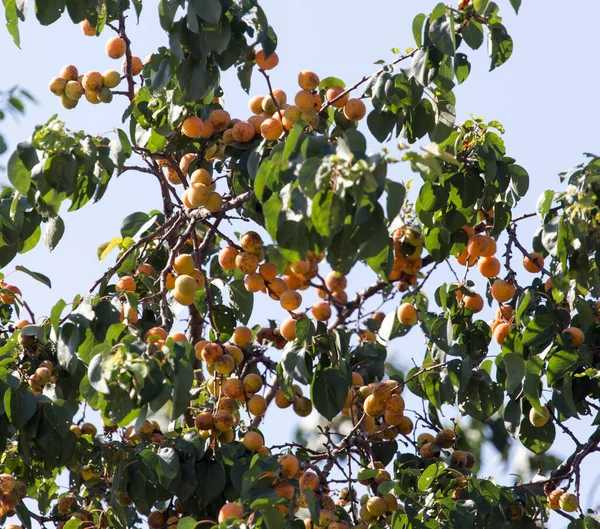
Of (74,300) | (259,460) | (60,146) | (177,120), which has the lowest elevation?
(259,460)

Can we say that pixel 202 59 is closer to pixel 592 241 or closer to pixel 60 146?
pixel 60 146

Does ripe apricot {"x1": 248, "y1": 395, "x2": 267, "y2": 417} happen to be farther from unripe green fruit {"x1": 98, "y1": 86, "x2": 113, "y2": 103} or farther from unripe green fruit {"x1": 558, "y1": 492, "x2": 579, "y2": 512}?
unripe green fruit {"x1": 98, "y1": 86, "x2": 113, "y2": 103}

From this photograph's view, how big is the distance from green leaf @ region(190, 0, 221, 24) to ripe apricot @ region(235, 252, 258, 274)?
0.81m

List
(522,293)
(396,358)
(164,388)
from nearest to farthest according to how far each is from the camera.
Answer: (164,388)
(522,293)
(396,358)

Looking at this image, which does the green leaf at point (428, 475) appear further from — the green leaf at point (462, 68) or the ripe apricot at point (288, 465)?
the green leaf at point (462, 68)

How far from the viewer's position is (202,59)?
8.43 ft

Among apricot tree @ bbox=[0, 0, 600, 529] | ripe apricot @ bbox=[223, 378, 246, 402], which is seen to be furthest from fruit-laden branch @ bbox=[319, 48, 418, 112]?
ripe apricot @ bbox=[223, 378, 246, 402]

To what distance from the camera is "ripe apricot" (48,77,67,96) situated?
3059 mm

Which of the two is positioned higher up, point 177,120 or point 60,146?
point 177,120

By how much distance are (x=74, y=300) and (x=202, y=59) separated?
73 centimetres

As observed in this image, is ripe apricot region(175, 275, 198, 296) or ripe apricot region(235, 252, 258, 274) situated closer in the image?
ripe apricot region(175, 275, 198, 296)

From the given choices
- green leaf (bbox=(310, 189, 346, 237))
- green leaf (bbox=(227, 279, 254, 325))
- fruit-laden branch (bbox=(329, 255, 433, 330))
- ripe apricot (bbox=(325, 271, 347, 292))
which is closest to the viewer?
green leaf (bbox=(310, 189, 346, 237))

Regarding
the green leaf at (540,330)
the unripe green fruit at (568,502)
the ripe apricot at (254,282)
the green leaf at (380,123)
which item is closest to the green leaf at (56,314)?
the ripe apricot at (254,282)

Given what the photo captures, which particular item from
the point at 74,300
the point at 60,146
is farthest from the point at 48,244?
the point at 60,146
